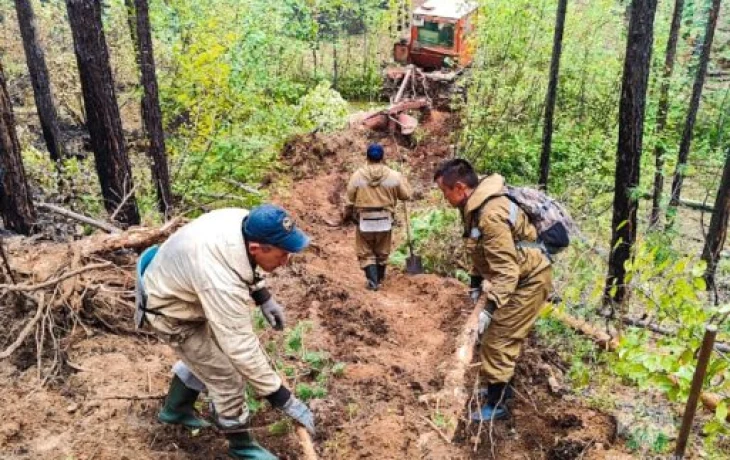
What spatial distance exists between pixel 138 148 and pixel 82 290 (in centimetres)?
1137

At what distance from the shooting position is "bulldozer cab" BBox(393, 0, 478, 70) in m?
18.6

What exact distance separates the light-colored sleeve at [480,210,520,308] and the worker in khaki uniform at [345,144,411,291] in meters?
2.78

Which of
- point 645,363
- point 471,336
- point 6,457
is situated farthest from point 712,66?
point 6,457

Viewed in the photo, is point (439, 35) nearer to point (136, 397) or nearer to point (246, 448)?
point (136, 397)

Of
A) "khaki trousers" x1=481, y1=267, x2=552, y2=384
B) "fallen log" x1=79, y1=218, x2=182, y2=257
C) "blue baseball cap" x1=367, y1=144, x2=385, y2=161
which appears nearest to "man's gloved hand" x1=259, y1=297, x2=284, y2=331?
"khaki trousers" x1=481, y1=267, x2=552, y2=384

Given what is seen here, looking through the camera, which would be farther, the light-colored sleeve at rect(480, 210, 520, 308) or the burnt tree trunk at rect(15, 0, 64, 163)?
the burnt tree trunk at rect(15, 0, 64, 163)

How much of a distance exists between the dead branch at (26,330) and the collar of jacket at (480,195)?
11.0 feet

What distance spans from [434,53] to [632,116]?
14232mm

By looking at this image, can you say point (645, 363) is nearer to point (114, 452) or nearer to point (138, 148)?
point (114, 452)

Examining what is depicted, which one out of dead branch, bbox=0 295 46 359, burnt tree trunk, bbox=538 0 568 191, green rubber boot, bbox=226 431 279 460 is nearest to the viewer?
green rubber boot, bbox=226 431 279 460

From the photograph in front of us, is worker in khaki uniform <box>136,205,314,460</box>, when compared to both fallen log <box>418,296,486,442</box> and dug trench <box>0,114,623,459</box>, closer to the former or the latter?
dug trench <box>0,114,623,459</box>

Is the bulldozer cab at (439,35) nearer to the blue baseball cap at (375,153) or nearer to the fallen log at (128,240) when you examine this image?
the blue baseball cap at (375,153)

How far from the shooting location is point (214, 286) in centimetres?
321

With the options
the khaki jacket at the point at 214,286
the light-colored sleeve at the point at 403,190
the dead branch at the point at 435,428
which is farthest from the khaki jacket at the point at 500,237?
the light-colored sleeve at the point at 403,190
